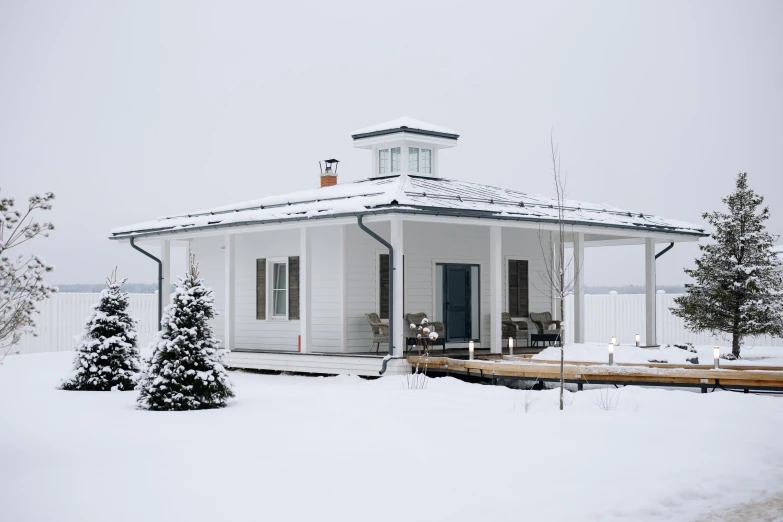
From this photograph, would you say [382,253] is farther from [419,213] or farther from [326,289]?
[419,213]

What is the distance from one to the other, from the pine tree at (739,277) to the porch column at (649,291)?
2.77 ft

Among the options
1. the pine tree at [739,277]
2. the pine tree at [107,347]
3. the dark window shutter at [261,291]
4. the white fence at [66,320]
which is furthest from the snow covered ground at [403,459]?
the white fence at [66,320]

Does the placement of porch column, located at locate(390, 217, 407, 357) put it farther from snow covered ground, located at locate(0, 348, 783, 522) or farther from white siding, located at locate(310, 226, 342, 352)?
white siding, located at locate(310, 226, 342, 352)

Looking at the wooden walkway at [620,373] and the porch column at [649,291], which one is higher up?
the porch column at [649,291]

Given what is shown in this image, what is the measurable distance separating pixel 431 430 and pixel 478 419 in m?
0.99

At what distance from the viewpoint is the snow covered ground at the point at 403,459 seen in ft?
22.9

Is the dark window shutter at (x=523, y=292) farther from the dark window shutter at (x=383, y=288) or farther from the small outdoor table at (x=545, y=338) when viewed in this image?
the dark window shutter at (x=383, y=288)

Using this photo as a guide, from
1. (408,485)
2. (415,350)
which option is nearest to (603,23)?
(415,350)

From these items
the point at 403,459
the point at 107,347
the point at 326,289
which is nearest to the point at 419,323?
the point at 326,289

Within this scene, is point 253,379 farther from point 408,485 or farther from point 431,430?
point 408,485

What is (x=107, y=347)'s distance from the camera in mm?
14625

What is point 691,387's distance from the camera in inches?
530

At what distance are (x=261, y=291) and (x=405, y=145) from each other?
4.78m

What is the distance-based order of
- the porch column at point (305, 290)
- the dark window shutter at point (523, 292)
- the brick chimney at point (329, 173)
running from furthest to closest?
the brick chimney at point (329, 173)
the dark window shutter at point (523, 292)
the porch column at point (305, 290)
